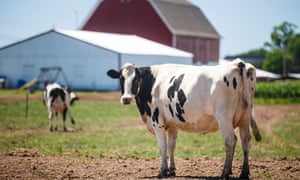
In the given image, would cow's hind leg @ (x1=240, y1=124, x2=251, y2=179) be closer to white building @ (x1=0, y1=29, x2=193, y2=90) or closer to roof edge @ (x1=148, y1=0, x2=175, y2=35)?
white building @ (x1=0, y1=29, x2=193, y2=90)

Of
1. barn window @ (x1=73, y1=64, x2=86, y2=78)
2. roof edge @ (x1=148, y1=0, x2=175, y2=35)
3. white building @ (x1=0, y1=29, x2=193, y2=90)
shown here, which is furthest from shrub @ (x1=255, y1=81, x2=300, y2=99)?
roof edge @ (x1=148, y1=0, x2=175, y2=35)

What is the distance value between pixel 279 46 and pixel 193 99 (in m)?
115

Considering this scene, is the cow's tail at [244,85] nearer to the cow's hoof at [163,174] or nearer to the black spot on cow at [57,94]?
the cow's hoof at [163,174]

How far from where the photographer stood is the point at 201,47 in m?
68.1

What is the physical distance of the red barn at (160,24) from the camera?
62.8 meters

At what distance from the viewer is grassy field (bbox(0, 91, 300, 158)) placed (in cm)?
1633

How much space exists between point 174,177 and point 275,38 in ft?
372

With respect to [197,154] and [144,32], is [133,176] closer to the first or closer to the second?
[197,154]

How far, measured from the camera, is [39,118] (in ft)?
92.2

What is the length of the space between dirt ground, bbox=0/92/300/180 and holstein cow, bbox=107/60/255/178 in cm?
61

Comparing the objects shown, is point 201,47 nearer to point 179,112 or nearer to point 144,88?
point 144,88

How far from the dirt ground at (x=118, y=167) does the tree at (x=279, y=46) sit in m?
88.7

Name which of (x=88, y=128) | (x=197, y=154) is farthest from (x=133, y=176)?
(x=88, y=128)

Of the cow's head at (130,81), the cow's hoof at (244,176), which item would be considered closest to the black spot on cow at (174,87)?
the cow's head at (130,81)
